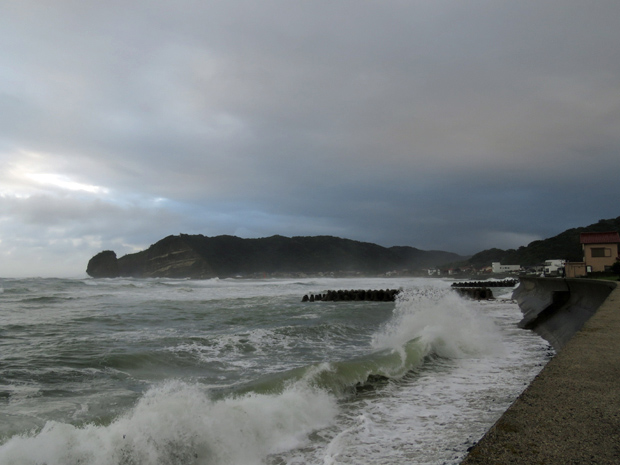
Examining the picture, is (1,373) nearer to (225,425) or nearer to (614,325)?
(225,425)

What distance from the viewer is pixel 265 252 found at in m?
146

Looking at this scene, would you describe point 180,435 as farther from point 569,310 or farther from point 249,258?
point 249,258

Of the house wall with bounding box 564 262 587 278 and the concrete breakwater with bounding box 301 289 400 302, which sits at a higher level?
the house wall with bounding box 564 262 587 278

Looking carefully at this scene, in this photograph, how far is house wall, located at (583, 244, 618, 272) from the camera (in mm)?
28438

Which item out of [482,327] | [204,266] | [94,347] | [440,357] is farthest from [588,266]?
[204,266]

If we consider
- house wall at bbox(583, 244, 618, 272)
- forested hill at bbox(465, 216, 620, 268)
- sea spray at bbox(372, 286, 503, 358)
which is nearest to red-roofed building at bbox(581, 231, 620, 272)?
house wall at bbox(583, 244, 618, 272)

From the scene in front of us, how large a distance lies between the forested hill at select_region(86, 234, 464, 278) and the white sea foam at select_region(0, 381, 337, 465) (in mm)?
112598

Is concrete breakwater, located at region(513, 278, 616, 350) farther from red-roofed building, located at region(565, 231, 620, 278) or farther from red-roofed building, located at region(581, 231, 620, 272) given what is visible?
red-roofed building, located at region(581, 231, 620, 272)

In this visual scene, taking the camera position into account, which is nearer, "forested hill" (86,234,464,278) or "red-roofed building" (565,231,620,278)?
"red-roofed building" (565,231,620,278)

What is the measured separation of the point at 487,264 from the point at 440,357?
139105mm

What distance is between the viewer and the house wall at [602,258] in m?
28.4

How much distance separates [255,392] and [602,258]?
101 ft

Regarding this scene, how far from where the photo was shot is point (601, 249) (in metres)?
28.9

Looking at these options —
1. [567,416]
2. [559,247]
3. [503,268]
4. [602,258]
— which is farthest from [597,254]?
[503,268]
